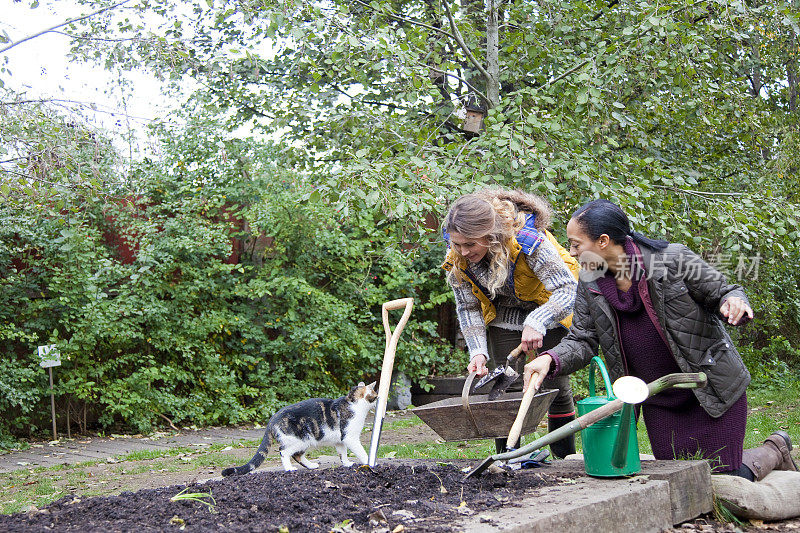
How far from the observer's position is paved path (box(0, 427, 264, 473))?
19.5 ft

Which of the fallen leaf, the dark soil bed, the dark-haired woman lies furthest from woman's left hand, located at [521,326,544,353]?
the fallen leaf

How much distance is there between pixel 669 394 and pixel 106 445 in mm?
5329

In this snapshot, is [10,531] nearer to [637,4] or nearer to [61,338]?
[61,338]

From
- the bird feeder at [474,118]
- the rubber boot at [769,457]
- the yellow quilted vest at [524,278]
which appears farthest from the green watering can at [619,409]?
the bird feeder at [474,118]

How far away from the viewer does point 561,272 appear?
140 inches

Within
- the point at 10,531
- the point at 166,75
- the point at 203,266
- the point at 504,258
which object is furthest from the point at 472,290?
the point at 203,266

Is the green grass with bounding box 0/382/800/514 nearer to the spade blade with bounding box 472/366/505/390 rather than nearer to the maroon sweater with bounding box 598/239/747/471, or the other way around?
the spade blade with bounding box 472/366/505/390

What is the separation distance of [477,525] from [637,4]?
17.0 ft

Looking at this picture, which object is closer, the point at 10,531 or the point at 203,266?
the point at 10,531

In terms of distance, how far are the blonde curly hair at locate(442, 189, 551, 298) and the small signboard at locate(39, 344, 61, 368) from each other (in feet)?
14.8

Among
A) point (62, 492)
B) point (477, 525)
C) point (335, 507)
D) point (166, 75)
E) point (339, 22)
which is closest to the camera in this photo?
point (477, 525)

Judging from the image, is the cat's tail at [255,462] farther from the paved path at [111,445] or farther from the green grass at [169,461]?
the paved path at [111,445]

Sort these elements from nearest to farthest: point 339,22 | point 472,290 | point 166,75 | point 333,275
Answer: point 472,290
point 339,22
point 166,75
point 333,275

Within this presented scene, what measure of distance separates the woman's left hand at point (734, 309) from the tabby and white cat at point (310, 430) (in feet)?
5.84
